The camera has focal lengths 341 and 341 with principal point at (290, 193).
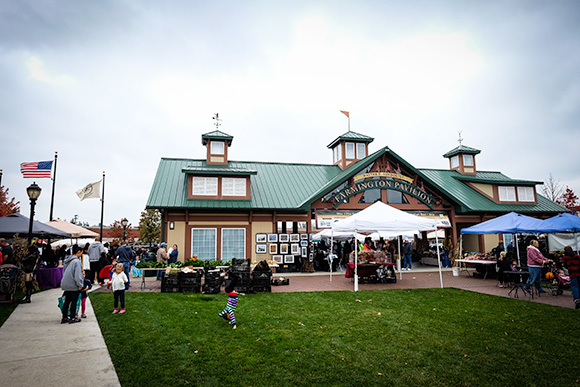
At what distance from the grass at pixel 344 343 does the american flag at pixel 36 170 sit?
11.1m

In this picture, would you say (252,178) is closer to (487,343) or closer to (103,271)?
(103,271)

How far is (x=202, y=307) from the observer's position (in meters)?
9.56

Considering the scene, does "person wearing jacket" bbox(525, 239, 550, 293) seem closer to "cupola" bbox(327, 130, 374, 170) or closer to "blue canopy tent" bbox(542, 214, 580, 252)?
"blue canopy tent" bbox(542, 214, 580, 252)

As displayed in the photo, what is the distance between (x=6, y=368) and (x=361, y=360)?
562 cm

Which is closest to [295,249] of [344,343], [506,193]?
[344,343]

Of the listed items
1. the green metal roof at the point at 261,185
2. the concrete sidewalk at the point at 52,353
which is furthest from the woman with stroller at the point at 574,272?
the green metal roof at the point at 261,185

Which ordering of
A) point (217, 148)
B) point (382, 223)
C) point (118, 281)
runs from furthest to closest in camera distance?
1. point (217, 148)
2. point (382, 223)
3. point (118, 281)

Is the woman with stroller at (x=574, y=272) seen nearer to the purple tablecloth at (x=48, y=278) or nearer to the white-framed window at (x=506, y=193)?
the white-framed window at (x=506, y=193)

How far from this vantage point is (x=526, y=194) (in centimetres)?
2434

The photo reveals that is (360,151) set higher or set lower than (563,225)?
higher

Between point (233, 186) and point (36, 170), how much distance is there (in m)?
10.1

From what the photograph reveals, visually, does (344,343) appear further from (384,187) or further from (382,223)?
(384,187)

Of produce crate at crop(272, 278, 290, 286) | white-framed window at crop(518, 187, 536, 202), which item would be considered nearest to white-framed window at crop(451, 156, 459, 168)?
white-framed window at crop(518, 187, 536, 202)

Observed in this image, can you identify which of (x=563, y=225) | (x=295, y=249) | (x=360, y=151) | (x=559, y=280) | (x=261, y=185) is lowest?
(x=559, y=280)
